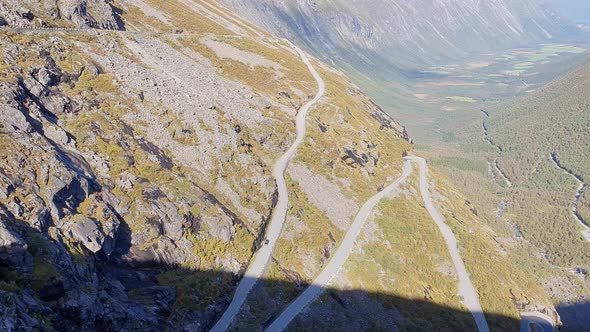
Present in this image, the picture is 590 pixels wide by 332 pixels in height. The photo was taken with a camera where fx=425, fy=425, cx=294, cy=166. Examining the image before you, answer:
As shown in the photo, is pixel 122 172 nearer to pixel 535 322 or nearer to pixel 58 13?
pixel 58 13

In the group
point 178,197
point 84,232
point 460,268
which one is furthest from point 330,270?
point 84,232

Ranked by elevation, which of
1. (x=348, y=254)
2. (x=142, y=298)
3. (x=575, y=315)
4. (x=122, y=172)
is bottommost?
(x=575, y=315)

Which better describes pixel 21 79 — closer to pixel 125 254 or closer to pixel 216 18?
pixel 125 254

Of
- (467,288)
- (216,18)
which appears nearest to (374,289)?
(467,288)

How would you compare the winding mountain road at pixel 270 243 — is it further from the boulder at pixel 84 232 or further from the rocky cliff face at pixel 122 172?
the boulder at pixel 84 232

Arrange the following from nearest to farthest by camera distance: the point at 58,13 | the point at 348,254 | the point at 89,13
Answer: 1. the point at 348,254
2. the point at 58,13
3. the point at 89,13

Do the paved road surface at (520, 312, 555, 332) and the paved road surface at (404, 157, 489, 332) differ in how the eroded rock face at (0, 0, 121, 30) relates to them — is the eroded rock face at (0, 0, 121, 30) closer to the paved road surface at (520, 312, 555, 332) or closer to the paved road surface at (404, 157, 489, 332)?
the paved road surface at (404, 157, 489, 332)
